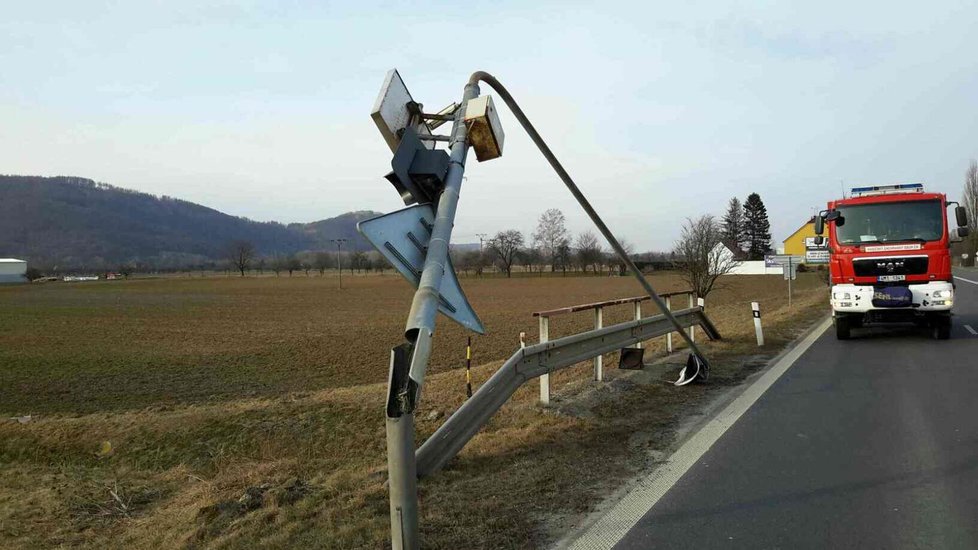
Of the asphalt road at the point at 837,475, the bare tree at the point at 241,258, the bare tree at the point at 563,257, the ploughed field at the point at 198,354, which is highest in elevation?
the bare tree at the point at 241,258

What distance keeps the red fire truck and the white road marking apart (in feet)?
22.4

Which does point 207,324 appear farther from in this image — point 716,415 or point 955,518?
point 955,518

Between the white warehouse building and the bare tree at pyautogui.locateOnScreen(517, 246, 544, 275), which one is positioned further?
the white warehouse building

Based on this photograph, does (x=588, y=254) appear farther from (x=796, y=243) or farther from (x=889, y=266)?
(x=889, y=266)

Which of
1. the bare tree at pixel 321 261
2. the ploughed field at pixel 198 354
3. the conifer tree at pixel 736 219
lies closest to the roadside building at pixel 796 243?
the conifer tree at pixel 736 219

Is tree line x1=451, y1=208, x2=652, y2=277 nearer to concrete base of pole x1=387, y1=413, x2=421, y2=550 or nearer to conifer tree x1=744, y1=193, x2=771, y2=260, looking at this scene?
conifer tree x1=744, y1=193, x2=771, y2=260

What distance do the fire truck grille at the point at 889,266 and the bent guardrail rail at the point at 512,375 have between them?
6.44 meters

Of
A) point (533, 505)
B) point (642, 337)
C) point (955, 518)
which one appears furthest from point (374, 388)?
point (955, 518)

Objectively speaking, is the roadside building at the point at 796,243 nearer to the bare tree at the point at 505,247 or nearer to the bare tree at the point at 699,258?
the bare tree at the point at 505,247

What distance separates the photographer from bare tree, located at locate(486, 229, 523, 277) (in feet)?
437

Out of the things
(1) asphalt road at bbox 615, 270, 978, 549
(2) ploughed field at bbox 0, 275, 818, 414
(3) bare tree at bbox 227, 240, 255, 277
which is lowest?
(2) ploughed field at bbox 0, 275, 818, 414

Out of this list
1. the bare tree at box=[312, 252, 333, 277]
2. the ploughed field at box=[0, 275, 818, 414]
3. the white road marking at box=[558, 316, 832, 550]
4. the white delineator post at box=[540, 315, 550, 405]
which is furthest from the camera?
the bare tree at box=[312, 252, 333, 277]

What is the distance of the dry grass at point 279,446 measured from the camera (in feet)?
14.4

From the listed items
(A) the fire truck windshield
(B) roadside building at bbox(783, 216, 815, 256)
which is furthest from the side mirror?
(B) roadside building at bbox(783, 216, 815, 256)
